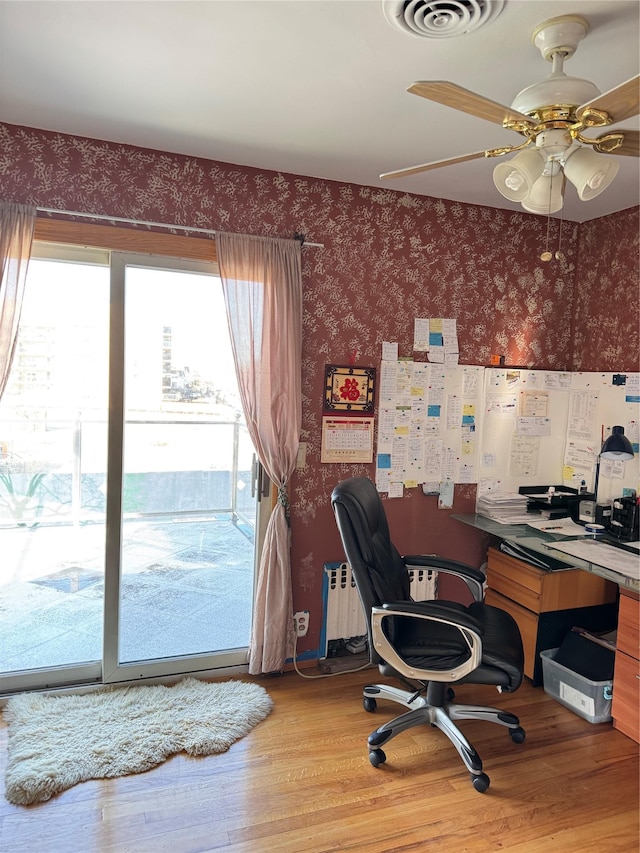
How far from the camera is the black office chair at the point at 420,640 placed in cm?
222

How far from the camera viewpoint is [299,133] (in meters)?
2.46

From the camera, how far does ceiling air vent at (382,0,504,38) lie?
157cm

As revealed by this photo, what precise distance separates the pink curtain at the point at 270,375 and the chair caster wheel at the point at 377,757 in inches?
30.3

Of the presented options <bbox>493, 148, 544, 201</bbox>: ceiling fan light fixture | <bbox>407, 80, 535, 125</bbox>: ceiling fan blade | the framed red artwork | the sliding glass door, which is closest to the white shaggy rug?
the sliding glass door

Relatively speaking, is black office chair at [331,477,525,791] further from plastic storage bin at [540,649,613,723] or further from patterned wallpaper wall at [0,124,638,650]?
patterned wallpaper wall at [0,124,638,650]

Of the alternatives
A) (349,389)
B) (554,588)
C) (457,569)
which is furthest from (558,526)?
(349,389)

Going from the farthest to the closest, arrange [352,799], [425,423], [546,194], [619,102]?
[425,423]
[352,799]
[546,194]
[619,102]

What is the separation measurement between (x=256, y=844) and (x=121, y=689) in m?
1.17

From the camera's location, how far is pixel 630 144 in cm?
164

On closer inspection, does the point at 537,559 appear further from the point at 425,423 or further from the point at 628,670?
the point at 425,423

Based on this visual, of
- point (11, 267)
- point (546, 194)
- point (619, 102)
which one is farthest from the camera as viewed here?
point (11, 267)

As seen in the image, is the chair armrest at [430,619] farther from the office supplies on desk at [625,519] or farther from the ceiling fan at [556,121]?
the ceiling fan at [556,121]

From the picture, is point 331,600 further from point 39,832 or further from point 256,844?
point 39,832

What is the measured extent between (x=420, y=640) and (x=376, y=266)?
1928 mm
